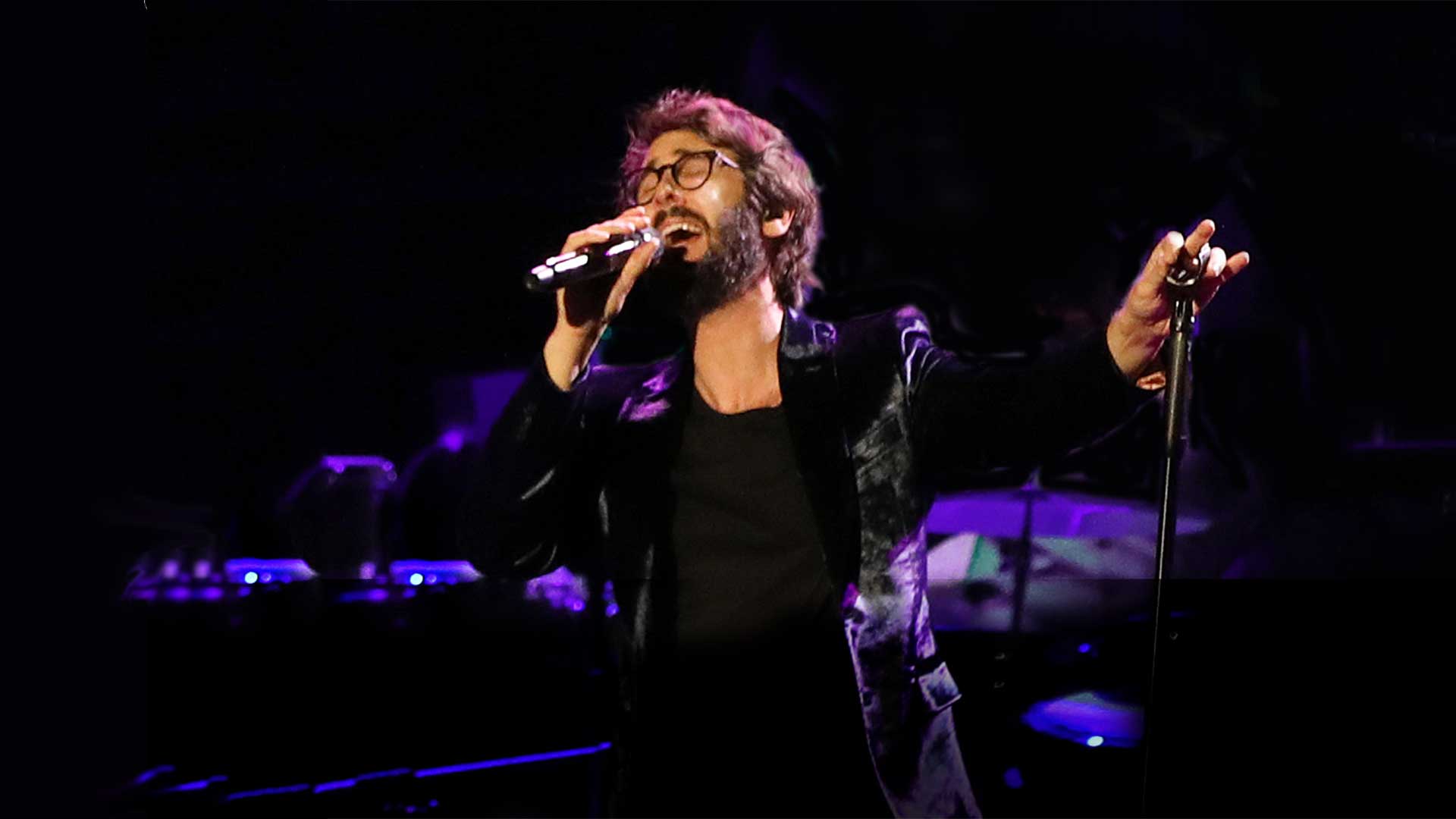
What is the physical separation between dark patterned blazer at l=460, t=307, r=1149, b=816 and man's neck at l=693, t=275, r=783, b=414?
0.05 metres

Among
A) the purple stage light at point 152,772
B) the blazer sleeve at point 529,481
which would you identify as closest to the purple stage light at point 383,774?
the purple stage light at point 152,772

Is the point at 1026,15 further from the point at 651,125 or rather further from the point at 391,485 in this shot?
the point at 391,485

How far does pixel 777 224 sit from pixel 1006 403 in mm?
590

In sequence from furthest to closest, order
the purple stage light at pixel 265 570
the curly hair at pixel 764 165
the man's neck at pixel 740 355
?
1. the purple stage light at pixel 265 570
2. the curly hair at pixel 764 165
3. the man's neck at pixel 740 355

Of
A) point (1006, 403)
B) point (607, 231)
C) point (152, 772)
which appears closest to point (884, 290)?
point (1006, 403)

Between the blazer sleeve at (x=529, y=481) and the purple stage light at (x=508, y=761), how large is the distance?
827mm

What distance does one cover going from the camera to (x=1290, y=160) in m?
3.34

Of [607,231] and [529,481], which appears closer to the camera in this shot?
[607,231]

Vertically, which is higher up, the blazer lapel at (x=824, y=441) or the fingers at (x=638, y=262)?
the fingers at (x=638, y=262)

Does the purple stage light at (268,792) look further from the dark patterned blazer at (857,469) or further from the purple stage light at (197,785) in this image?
the dark patterned blazer at (857,469)

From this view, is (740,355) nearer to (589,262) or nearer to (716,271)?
(716,271)

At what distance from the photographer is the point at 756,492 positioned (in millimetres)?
2156

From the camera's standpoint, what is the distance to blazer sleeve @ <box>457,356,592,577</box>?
216cm

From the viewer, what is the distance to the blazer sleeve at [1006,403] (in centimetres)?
205
